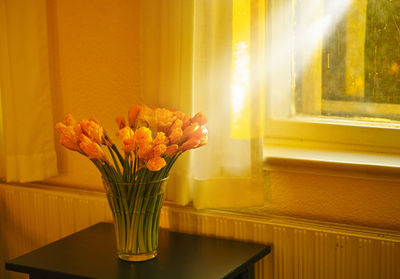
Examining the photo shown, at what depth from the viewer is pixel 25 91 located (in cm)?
231

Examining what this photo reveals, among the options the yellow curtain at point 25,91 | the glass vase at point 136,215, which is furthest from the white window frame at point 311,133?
the yellow curtain at point 25,91

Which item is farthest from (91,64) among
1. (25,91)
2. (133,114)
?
(133,114)

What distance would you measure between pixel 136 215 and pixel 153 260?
0.45 ft

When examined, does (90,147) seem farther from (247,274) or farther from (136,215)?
(247,274)

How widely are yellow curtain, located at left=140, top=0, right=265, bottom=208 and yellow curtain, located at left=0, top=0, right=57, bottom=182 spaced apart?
20.0 inches

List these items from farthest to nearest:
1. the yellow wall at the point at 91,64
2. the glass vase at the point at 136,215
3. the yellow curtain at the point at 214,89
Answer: the yellow wall at the point at 91,64, the yellow curtain at the point at 214,89, the glass vase at the point at 136,215

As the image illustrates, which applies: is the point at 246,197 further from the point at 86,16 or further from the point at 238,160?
the point at 86,16

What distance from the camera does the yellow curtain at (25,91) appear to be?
229cm

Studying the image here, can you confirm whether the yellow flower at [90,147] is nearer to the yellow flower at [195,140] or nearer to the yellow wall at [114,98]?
the yellow flower at [195,140]

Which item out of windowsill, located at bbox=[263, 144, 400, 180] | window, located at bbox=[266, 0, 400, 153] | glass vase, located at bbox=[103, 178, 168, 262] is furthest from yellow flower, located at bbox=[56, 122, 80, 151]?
window, located at bbox=[266, 0, 400, 153]

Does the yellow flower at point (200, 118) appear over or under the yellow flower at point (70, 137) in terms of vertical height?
over

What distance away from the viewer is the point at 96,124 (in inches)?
69.5

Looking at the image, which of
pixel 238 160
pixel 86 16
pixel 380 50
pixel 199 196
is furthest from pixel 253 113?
pixel 86 16

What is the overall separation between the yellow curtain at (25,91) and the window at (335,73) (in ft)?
2.60
